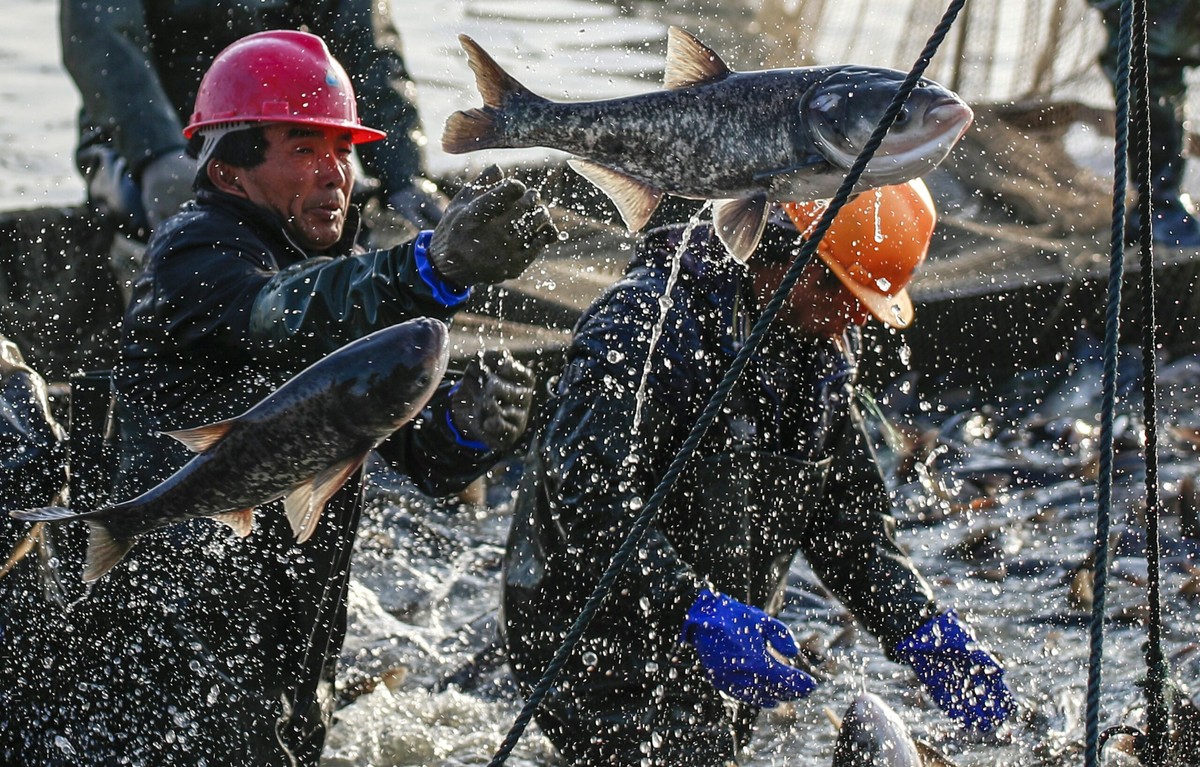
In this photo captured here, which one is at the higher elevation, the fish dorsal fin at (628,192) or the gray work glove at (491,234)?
the fish dorsal fin at (628,192)

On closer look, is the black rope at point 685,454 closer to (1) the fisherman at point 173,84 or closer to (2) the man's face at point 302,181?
(2) the man's face at point 302,181

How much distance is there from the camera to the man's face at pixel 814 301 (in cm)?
343

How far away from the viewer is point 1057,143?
28.3 feet

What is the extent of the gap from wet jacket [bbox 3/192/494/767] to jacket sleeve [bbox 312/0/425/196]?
2730mm

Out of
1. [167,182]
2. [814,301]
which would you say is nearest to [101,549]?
[814,301]

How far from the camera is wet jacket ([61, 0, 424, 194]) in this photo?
577cm

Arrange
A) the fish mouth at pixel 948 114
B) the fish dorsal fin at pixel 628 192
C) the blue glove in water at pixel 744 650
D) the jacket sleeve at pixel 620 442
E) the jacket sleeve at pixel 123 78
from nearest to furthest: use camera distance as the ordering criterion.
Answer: the fish mouth at pixel 948 114 → the fish dorsal fin at pixel 628 192 → the blue glove in water at pixel 744 650 → the jacket sleeve at pixel 620 442 → the jacket sleeve at pixel 123 78

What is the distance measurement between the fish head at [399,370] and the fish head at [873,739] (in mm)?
1685

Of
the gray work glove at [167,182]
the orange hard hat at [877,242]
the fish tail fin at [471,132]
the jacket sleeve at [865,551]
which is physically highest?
the fish tail fin at [471,132]

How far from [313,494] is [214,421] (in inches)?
24.5

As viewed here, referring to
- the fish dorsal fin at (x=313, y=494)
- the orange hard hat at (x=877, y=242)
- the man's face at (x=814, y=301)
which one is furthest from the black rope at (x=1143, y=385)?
the fish dorsal fin at (x=313, y=494)

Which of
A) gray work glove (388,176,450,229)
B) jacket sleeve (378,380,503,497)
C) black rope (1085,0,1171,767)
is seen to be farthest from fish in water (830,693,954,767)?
gray work glove (388,176,450,229)

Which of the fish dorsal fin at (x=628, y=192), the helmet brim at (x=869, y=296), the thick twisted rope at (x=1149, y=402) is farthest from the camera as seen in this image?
the helmet brim at (x=869, y=296)

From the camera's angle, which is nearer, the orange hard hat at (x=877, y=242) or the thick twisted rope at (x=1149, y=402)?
the thick twisted rope at (x=1149, y=402)
